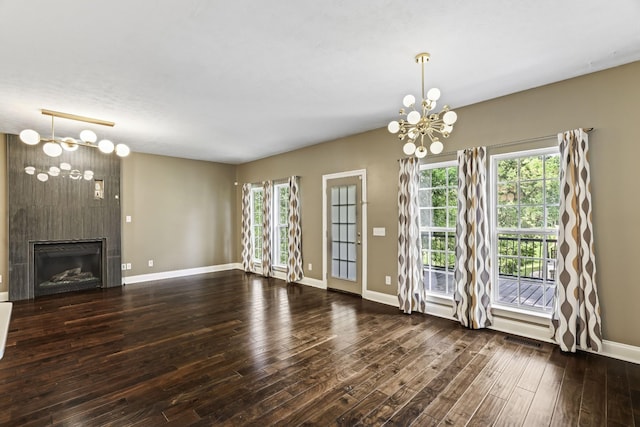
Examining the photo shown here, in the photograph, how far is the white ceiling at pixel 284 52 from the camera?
2.10 meters

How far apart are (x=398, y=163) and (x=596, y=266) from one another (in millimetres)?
2580

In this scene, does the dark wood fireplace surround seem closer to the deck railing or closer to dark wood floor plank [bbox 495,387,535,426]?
dark wood floor plank [bbox 495,387,535,426]

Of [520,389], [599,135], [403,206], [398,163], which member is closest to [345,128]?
[398,163]

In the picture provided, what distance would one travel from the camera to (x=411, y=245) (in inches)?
169

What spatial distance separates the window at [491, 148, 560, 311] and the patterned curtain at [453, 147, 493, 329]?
17cm

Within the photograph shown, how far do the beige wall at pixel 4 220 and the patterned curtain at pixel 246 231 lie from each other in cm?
415

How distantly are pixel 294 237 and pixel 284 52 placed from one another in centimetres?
407

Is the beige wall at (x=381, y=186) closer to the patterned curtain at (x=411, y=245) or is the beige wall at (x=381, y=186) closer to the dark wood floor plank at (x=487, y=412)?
the patterned curtain at (x=411, y=245)

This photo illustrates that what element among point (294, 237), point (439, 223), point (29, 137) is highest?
point (29, 137)

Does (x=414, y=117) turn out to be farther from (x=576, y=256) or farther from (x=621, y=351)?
(x=621, y=351)

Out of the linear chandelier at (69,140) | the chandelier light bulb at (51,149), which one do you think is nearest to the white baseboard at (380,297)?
the linear chandelier at (69,140)

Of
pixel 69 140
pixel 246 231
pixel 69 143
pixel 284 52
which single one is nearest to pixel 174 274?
pixel 246 231

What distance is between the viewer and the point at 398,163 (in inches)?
182

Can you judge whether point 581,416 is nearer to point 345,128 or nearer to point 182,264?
point 345,128
